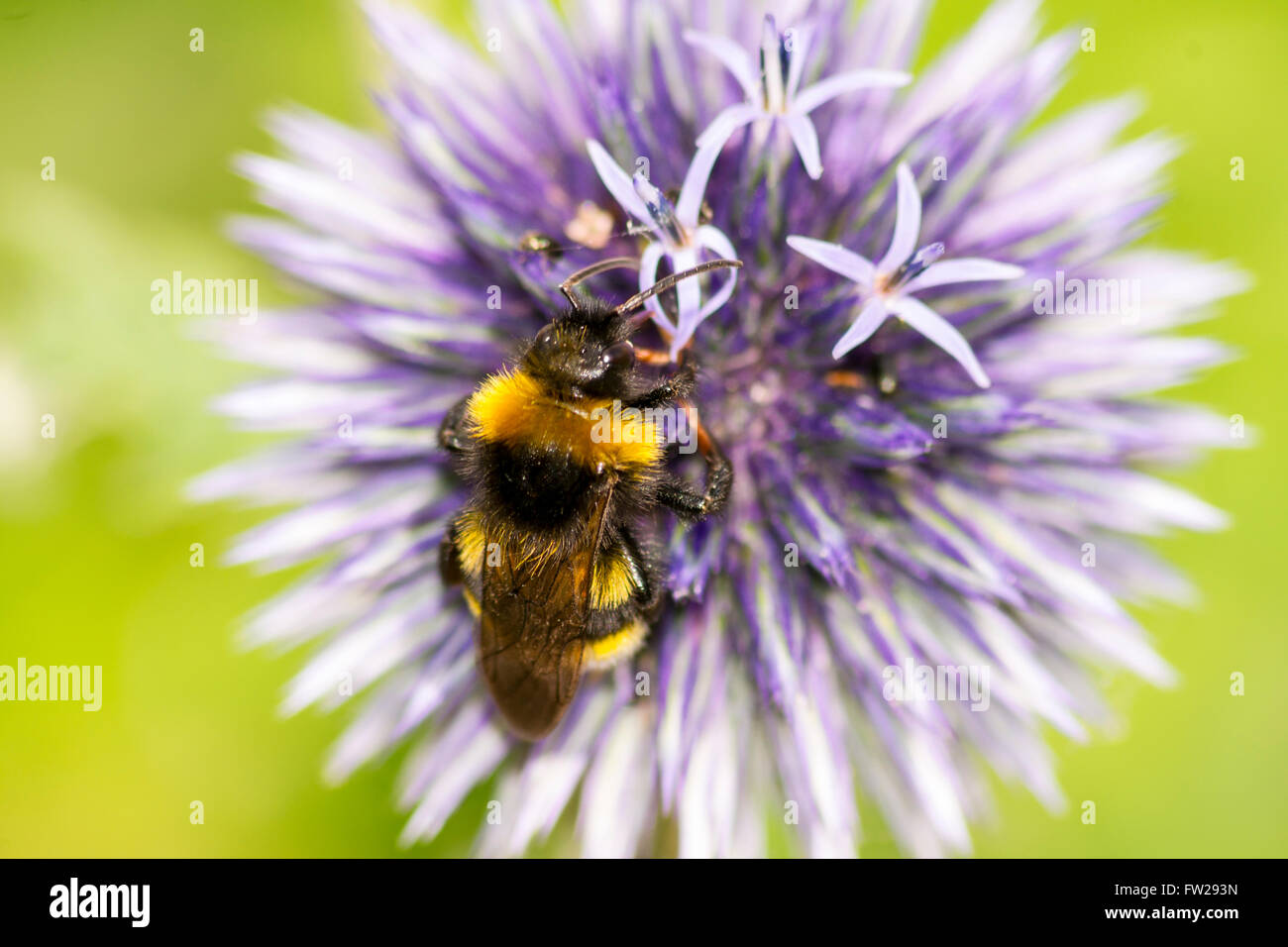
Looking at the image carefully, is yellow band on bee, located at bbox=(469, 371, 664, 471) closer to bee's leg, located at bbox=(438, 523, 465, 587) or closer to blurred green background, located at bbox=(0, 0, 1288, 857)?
bee's leg, located at bbox=(438, 523, 465, 587)

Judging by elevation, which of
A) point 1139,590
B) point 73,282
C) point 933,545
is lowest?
point 1139,590

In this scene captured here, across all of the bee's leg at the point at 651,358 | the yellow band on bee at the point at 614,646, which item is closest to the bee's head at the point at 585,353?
the bee's leg at the point at 651,358

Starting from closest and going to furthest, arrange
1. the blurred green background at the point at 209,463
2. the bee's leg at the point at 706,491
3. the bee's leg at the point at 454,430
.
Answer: the bee's leg at the point at 706,491, the bee's leg at the point at 454,430, the blurred green background at the point at 209,463

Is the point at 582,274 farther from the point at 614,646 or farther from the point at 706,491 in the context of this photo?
the point at 614,646

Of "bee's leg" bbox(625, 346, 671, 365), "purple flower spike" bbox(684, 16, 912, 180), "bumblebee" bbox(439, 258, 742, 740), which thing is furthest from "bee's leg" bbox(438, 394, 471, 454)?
"purple flower spike" bbox(684, 16, 912, 180)

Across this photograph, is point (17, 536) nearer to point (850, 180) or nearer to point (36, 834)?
point (36, 834)

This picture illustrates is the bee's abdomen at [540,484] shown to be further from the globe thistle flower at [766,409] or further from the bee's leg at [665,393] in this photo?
the globe thistle flower at [766,409]
